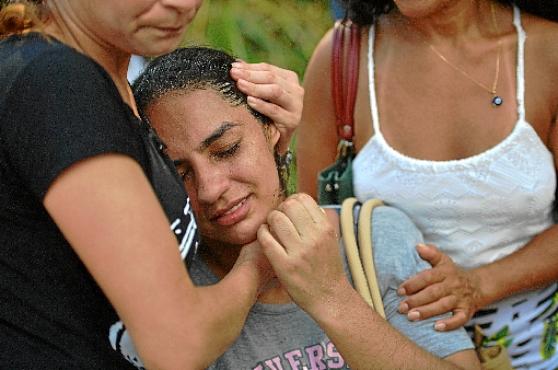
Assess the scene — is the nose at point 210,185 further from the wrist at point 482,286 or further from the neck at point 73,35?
the wrist at point 482,286

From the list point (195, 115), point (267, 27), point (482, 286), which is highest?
point (195, 115)

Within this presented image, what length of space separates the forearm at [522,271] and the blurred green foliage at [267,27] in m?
1.57

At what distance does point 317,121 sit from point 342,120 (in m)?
0.12

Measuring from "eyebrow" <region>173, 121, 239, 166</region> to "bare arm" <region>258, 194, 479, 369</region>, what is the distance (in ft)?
0.99

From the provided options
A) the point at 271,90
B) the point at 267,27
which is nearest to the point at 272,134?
the point at 271,90

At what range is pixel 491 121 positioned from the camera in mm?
2521

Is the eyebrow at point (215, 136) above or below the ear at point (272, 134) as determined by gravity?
above

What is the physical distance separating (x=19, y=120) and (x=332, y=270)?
2.16ft

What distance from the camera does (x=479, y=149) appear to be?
2.49 m

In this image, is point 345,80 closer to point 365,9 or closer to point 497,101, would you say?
point 365,9

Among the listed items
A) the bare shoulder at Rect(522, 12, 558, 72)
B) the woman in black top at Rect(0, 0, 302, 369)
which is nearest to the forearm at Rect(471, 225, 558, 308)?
the bare shoulder at Rect(522, 12, 558, 72)

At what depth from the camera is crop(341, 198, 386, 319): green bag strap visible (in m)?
1.99

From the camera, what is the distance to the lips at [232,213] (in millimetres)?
1958

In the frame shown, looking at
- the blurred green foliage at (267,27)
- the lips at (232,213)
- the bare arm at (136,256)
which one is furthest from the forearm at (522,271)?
the blurred green foliage at (267,27)
